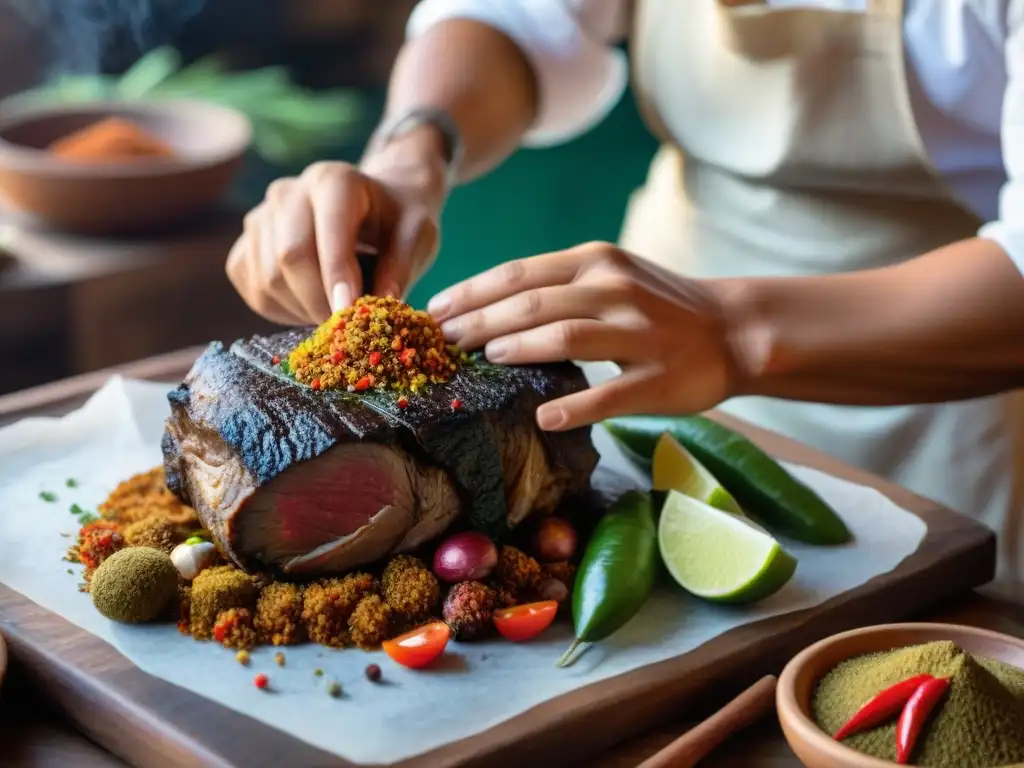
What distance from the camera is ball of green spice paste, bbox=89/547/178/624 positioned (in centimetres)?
138

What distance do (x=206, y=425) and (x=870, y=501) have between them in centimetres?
93

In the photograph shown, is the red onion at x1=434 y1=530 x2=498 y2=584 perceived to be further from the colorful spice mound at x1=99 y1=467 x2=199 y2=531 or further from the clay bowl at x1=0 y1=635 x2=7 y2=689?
the clay bowl at x1=0 y1=635 x2=7 y2=689

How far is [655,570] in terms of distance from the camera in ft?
5.07

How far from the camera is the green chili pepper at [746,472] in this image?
5.43ft

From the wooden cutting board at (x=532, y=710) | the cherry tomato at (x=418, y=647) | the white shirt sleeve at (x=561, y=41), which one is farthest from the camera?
the white shirt sleeve at (x=561, y=41)

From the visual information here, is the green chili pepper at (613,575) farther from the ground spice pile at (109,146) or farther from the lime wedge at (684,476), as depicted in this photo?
the ground spice pile at (109,146)

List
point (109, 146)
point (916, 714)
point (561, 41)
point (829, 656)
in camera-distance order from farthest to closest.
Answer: point (109, 146) < point (561, 41) < point (829, 656) < point (916, 714)

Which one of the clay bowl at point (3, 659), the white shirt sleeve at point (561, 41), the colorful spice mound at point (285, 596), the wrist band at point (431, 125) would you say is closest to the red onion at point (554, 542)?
the colorful spice mound at point (285, 596)

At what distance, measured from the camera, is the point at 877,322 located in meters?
1.64

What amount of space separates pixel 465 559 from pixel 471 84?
1.04m

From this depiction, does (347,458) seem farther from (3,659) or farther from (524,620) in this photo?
(3,659)

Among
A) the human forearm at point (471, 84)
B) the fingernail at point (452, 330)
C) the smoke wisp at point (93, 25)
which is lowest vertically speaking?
the fingernail at point (452, 330)

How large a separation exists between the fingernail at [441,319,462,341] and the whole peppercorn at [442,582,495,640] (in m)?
0.36

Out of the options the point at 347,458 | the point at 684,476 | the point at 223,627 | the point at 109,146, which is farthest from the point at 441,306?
the point at 109,146
